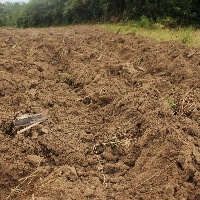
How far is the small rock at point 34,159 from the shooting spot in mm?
4547

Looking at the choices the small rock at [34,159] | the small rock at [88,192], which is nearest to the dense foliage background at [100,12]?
the small rock at [34,159]

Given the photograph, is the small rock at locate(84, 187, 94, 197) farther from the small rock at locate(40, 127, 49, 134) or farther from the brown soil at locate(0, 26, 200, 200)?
the small rock at locate(40, 127, 49, 134)

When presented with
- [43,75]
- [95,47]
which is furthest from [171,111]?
[95,47]

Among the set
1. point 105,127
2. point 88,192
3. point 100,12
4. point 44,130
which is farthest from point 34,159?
point 100,12

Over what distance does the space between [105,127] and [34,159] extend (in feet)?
4.44

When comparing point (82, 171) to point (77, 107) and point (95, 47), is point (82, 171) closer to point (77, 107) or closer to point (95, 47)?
point (77, 107)

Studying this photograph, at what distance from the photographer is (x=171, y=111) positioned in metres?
5.28

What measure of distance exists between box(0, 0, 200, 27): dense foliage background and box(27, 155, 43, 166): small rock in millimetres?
11548

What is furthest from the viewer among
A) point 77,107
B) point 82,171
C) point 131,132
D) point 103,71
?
point 103,71

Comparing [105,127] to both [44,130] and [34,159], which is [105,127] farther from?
[34,159]

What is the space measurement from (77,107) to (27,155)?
6.17 ft

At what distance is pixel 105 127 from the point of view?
5.60 meters

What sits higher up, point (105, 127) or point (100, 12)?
point (100, 12)

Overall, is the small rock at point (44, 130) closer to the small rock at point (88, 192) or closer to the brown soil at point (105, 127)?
the brown soil at point (105, 127)
